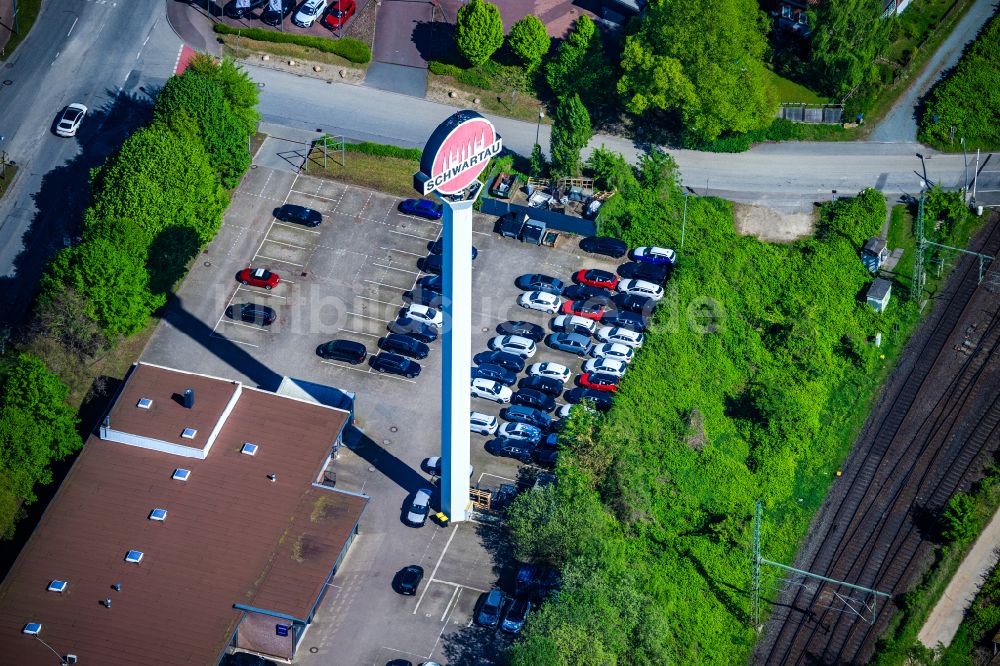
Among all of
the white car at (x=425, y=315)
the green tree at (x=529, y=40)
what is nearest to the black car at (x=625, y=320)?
the white car at (x=425, y=315)

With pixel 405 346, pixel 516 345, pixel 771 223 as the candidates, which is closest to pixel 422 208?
pixel 405 346

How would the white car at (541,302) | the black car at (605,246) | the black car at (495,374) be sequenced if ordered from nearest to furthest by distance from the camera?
A: the black car at (495,374)
the white car at (541,302)
the black car at (605,246)

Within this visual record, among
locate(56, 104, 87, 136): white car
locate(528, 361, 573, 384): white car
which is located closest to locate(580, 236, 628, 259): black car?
locate(528, 361, 573, 384): white car

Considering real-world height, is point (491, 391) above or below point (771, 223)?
below

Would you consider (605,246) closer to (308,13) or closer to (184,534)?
(308,13)

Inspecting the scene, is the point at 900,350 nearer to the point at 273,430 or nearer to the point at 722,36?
the point at 722,36

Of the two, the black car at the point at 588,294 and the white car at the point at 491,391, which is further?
the black car at the point at 588,294

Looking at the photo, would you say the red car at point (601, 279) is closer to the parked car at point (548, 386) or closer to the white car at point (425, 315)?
the parked car at point (548, 386)
